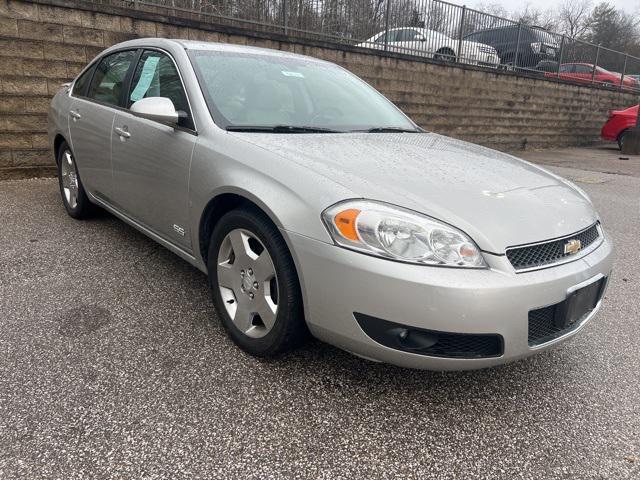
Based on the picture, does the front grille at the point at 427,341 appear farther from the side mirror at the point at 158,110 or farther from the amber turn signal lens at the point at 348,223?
the side mirror at the point at 158,110

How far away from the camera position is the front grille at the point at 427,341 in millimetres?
1775

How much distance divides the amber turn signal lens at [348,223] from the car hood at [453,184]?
0.10m

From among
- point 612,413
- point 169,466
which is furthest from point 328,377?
point 612,413

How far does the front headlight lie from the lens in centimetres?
176

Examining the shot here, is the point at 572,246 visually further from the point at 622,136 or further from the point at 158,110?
the point at 622,136

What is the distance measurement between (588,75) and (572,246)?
1639cm

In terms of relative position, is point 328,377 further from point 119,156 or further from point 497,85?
point 497,85

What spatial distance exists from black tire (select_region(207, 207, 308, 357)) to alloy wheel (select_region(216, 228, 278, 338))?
33 mm

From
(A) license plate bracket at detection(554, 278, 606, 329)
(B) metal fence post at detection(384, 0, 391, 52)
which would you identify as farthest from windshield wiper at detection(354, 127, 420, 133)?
(B) metal fence post at detection(384, 0, 391, 52)

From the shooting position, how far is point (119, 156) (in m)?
3.19

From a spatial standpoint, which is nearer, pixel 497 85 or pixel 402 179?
pixel 402 179

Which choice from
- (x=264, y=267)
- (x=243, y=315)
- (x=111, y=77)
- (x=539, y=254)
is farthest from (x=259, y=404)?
(x=111, y=77)

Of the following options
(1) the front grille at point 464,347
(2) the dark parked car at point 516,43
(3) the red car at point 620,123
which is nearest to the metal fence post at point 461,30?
(2) the dark parked car at point 516,43

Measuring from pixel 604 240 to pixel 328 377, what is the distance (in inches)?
58.8
